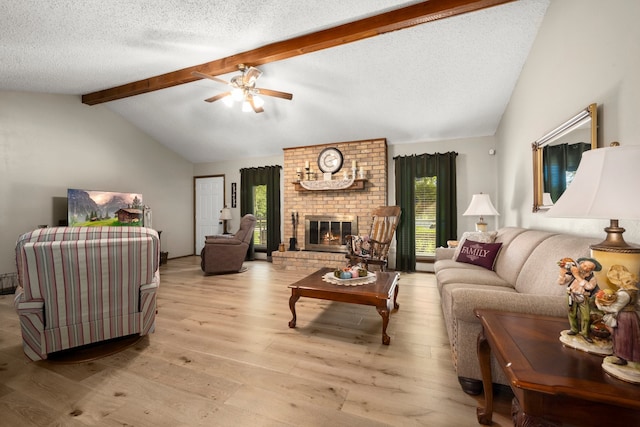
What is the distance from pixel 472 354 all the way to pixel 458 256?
5.79 feet

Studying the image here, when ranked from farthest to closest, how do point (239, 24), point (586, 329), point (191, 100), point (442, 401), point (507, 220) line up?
point (191, 100)
point (507, 220)
point (239, 24)
point (442, 401)
point (586, 329)

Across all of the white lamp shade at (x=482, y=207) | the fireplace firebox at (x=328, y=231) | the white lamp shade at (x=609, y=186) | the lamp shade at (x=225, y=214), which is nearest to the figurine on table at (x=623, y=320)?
the white lamp shade at (x=609, y=186)

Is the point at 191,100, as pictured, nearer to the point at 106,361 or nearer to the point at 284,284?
the point at 284,284

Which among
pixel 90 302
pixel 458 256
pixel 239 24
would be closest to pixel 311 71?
pixel 239 24

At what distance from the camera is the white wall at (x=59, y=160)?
3.99 m

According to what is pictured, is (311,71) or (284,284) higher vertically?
(311,71)

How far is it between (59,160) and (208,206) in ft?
9.65

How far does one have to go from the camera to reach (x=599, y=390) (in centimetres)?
73

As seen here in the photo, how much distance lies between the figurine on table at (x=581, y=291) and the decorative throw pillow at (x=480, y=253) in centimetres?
199

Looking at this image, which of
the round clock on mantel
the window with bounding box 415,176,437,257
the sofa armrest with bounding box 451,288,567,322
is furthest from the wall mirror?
the round clock on mantel

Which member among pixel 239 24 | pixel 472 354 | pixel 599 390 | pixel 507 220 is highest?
pixel 239 24

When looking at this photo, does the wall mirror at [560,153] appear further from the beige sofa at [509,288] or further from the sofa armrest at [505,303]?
the sofa armrest at [505,303]

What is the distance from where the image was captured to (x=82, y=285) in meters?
1.92

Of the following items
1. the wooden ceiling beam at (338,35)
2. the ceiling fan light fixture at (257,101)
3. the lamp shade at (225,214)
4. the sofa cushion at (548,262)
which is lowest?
the sofa cushion at (548,262)
